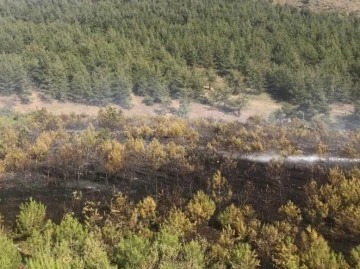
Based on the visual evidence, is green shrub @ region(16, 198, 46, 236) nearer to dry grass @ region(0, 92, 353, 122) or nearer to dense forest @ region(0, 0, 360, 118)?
dry grass @ region(0, 92, 353, 122)

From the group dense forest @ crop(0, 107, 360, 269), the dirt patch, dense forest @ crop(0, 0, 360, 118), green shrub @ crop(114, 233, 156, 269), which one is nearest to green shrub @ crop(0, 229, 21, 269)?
dense forest @ crop(0, 107, 360, 269)

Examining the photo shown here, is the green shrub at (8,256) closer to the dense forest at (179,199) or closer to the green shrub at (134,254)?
the dense forest at (179,199)

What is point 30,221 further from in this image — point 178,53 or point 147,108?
point 178,53

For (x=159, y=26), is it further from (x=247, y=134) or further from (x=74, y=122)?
(x=247, y=134)

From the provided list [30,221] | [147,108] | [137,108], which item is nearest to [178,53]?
[147,108]

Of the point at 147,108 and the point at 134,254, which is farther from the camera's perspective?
the point at 147,108
